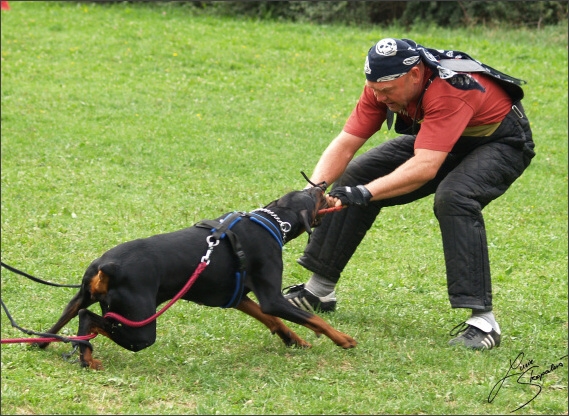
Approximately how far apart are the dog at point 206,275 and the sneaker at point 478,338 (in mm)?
723

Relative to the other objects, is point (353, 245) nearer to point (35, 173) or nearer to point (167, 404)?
point (167, 404)

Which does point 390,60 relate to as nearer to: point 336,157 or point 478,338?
point 336,157

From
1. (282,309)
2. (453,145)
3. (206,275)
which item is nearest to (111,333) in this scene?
(206,275)

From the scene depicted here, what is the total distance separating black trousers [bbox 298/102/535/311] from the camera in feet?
17.7

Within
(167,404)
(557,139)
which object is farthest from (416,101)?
(557,139)

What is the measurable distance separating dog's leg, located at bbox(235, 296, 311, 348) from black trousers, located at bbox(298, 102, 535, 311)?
784 mm

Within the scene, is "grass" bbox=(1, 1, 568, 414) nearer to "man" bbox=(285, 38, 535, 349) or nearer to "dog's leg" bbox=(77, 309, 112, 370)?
"dog's leg" bbox=(77, 309, 112, 370)

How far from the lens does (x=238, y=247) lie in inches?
197

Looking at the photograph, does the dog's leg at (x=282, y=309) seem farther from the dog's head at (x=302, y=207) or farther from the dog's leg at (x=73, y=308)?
the dog's leg at (x=73, y=308)

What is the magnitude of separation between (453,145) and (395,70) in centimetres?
60

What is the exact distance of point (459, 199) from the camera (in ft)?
17.5

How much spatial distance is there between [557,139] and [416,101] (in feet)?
24.4

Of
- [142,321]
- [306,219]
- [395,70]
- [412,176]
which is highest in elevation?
[395,70]

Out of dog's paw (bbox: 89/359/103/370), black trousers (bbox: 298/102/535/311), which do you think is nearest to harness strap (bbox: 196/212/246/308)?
dog's paw (bbox: 89/359/103/370)
